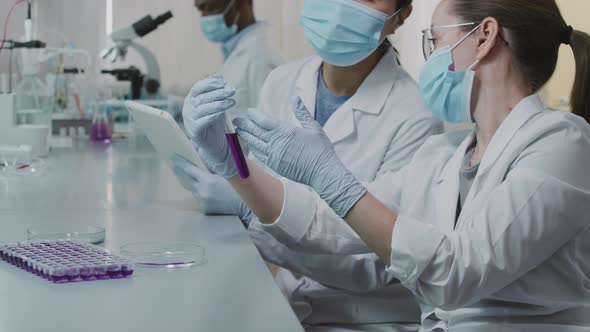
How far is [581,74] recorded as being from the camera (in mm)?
1518

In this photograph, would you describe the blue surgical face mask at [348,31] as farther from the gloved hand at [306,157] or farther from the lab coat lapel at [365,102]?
the gloved hand at [306,157]

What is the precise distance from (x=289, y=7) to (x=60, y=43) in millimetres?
1607

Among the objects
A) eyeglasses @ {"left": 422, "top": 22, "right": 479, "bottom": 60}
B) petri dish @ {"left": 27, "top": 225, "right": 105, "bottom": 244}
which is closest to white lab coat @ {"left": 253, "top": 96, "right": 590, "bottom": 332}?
eyeglasses @ {"left": 422, "top": 22, "right": 479, "bottom": 60}

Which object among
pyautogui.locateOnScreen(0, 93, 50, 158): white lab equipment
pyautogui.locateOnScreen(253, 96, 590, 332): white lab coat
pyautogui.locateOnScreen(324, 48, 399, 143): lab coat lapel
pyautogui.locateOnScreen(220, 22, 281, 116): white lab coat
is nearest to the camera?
pyautogui.locateOnScreen(253, 96, 590, 332): white lab coat

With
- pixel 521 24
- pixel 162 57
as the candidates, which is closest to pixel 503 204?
pixel 521 24

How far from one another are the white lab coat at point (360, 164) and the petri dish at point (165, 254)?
41 centimetres

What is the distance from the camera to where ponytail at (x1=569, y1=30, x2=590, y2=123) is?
1.48 meters

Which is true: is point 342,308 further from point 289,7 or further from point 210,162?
point 289,7

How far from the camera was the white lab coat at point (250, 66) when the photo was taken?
3.43 m

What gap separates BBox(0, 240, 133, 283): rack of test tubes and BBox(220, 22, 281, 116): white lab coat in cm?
216

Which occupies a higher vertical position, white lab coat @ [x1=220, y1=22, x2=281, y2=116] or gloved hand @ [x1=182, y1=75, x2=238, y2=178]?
gloved hand @ [x1=182, y1=75, x2=238, y2=178]

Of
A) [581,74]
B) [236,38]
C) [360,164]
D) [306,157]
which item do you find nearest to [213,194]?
[360,164]

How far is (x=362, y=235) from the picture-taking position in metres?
1.29

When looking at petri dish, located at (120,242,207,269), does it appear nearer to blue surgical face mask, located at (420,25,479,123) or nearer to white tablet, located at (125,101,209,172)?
white tablet, located at (125,101,209,172)
